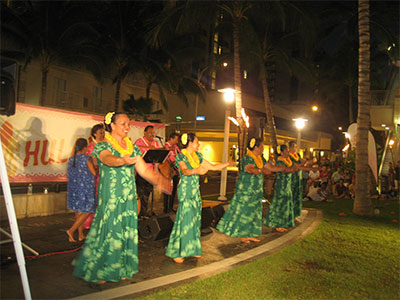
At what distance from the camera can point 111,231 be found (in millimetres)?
4340

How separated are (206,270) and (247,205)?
1.94m

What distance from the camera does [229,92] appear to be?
454 inches

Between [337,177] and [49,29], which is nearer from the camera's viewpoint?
[337,177]

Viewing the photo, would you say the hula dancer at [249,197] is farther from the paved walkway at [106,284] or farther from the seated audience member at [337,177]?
the seated audience member at [337,177]

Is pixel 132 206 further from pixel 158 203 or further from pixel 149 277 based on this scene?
pixel 158 203

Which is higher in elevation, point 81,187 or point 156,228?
point 81,187

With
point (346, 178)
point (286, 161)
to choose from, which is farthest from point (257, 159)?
point (346, 178)

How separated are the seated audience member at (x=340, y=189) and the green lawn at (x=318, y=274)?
8.45 m

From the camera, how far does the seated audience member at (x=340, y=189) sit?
1630cm

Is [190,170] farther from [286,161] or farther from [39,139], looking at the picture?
[39,139]

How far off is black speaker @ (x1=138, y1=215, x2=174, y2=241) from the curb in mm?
1293

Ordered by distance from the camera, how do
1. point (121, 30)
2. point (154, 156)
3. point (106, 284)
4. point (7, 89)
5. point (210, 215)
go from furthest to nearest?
point (121, 30)
point (210, 215)
point (154, 156)
point (106, 284)
point (7, 89)

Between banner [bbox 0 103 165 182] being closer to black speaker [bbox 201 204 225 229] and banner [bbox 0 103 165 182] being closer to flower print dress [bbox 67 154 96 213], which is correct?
flower print dress [bbox 67 154 96 213]

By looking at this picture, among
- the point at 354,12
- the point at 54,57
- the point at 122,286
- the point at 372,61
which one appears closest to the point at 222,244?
the point at 122,286
